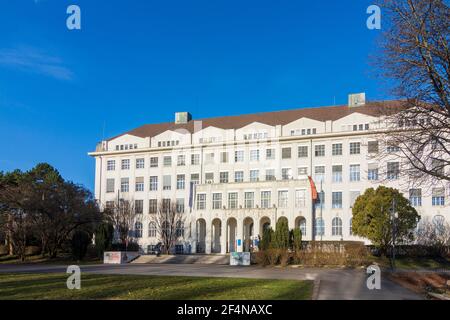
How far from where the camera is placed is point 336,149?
219ft

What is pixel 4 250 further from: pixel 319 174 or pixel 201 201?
pixel 319 174

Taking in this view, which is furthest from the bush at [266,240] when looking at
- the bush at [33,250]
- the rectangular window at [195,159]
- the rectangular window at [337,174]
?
the rectangular window at [195,159]

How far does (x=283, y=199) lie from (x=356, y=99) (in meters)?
18.7

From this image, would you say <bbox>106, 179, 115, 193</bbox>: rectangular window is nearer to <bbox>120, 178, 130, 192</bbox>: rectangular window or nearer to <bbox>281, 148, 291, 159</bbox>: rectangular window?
<bbox>120, 178, 130, 192</bbox>: rectangular window

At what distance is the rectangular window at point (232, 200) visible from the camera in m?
68.5

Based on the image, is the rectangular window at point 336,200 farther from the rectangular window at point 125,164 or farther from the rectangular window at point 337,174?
the rectangular window at point 125,164

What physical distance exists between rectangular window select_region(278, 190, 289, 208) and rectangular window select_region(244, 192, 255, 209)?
3850 millimetres

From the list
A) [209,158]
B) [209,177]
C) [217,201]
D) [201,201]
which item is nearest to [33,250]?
[201,201]

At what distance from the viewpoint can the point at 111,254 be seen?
4859cm

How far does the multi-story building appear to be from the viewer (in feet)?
212

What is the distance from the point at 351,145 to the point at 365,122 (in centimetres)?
348
